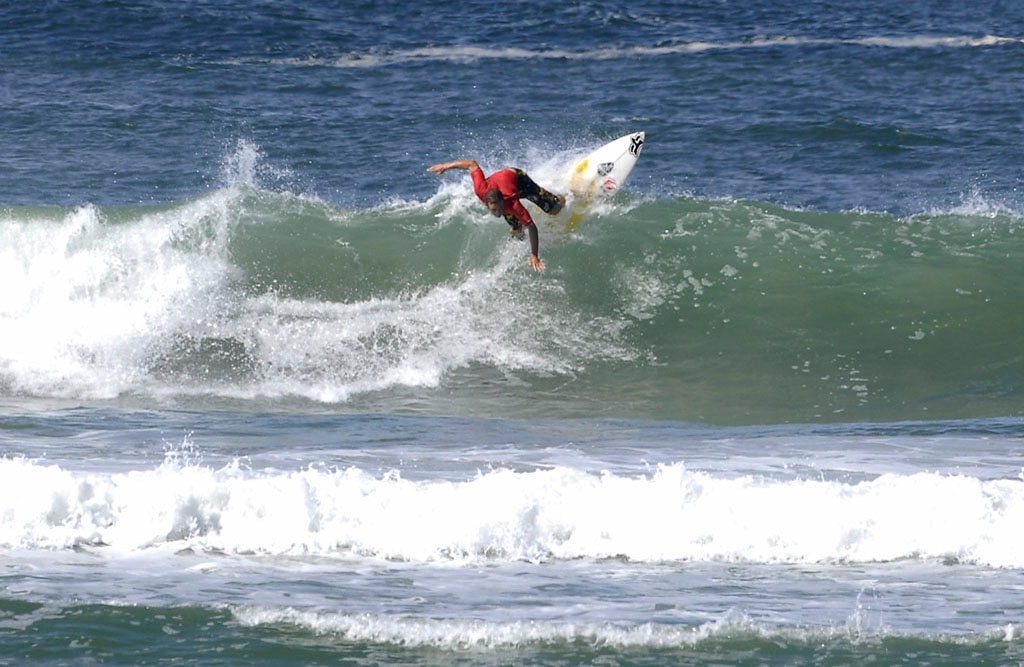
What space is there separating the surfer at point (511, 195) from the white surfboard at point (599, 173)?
85 centimetres

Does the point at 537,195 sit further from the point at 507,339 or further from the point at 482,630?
the point at 482,630

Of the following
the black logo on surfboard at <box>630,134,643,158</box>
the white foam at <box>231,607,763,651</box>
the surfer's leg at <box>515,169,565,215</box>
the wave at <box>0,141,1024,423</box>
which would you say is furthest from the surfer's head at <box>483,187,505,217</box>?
Result: the white foam at <box>231,607,763,651</box>

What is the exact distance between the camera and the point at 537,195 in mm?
12984

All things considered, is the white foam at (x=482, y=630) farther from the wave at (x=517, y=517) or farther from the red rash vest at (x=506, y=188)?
the red rash vest at (x=506, y=188)

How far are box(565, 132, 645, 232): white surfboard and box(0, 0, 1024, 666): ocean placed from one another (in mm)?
303

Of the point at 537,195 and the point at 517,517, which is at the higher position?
the point at 537,195

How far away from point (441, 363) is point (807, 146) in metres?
8.70

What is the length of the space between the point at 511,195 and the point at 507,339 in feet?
4.22

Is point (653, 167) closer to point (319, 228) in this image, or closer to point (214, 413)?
point (319, 228)

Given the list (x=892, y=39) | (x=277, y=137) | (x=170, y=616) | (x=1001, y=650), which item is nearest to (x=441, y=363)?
(x=170, y=616)

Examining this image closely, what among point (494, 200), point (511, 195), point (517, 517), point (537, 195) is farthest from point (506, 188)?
point (517, 517)

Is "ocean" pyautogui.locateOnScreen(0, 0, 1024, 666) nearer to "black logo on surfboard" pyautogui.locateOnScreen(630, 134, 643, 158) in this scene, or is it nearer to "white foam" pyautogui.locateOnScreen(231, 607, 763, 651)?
"white foam" pyautogui.locateOnScreen(231, 607, 763, 651)

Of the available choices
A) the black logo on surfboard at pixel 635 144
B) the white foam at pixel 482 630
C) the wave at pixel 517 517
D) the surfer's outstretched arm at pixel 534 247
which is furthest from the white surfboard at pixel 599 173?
the white foam at pixel 482 630

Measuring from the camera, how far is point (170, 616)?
6254mm
